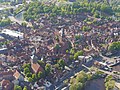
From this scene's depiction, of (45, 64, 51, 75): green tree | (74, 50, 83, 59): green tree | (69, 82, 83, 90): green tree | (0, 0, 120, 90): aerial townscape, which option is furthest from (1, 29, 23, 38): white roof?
(69, 82, 83, 90): green tree

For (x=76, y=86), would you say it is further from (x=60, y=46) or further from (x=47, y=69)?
(x=60, y=46)

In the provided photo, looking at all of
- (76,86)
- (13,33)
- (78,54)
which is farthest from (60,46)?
(76,86)

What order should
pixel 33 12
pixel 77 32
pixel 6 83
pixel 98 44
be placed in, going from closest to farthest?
1. pixel 6 83
2. pixel 98 44
3. pixel 77 32
4. pixel 33 12

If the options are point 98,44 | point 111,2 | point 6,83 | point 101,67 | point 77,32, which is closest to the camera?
point 6,83

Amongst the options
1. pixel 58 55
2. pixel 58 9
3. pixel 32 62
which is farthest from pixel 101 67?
pixel 58 9

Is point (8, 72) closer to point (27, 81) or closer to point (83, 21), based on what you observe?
point (27, 81)

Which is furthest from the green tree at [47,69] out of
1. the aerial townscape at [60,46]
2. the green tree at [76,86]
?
Answer: the green tree at [76,86]

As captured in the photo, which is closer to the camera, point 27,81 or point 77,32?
point 27,81

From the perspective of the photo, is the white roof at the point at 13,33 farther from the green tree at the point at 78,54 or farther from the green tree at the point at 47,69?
the green tree at the point at 47,69
